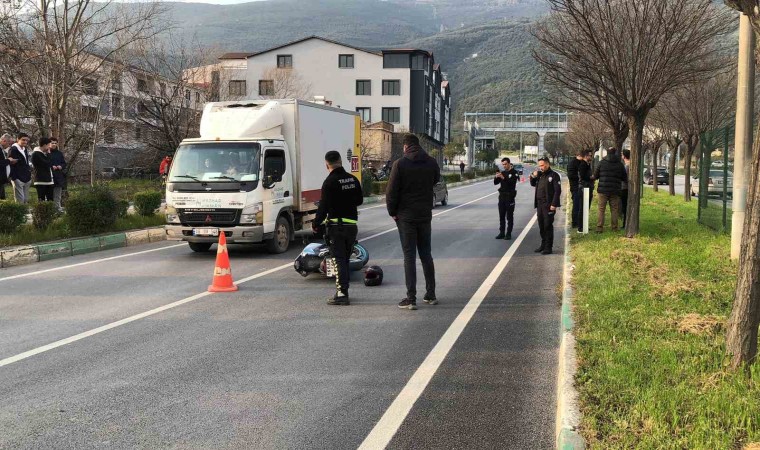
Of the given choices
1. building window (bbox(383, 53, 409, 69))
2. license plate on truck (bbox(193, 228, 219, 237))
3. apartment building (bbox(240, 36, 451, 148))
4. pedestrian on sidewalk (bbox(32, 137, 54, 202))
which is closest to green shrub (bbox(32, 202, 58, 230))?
pedestrian on sidewalk (bbox(32, 137, 54, 202))

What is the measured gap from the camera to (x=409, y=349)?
239 inches

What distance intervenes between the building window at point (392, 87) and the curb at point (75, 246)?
57.9m

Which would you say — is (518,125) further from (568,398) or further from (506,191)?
(568,398)

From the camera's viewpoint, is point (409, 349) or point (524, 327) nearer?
point (409, 349)

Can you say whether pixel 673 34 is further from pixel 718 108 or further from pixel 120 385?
pixel 718 108

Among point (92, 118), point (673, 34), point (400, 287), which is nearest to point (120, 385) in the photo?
point (400, 287)

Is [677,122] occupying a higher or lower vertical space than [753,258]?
higher

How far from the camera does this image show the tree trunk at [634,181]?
41.8 feet

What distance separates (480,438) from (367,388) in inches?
46.1

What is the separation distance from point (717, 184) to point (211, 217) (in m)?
10.9

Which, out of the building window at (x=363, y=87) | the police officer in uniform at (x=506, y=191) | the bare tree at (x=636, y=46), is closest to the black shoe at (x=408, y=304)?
the bare tree at (x=636, y=46)

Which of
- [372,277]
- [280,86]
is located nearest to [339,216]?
[372,277]

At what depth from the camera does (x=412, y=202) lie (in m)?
7.79

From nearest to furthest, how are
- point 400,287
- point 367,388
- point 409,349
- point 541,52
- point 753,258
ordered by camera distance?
point 753,258, point 367,388, point 409,349, point 400,287, point 541,52
